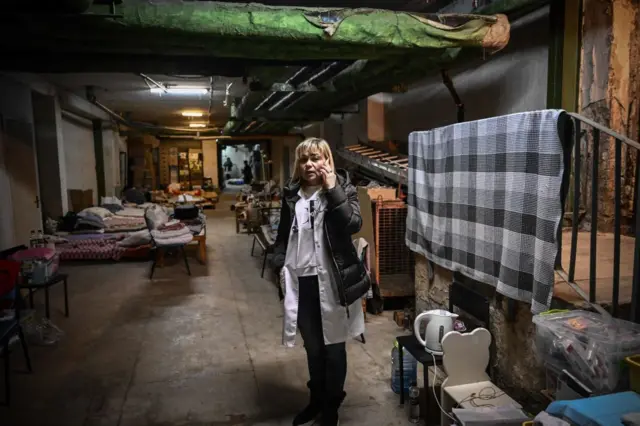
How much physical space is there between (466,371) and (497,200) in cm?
93

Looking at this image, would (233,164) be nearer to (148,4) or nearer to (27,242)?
(27,242)

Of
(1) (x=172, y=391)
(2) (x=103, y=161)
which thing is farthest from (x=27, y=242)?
(2) (x=103, y=161)

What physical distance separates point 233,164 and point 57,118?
61.3 ft

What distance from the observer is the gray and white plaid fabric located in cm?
195

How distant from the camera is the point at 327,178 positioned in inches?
84.6

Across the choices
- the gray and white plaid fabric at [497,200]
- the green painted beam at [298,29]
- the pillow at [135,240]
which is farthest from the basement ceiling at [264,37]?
the pillow at [135,240]

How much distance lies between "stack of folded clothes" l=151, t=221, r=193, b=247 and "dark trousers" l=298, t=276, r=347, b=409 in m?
3.85

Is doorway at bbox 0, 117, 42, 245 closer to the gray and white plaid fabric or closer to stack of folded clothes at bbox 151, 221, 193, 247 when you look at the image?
stack of folded clothes at bbox 151, 221, 193, 247

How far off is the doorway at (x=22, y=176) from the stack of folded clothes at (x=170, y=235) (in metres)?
1.93

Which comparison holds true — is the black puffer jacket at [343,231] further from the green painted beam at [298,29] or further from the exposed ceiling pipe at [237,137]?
the exposed ceiling pipe at [237,137]

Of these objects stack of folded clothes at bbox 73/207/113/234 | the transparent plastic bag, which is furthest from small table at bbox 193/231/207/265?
the transparent plastic bag

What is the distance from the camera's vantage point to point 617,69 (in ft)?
10.6

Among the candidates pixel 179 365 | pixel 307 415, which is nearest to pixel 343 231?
pixel 307 415

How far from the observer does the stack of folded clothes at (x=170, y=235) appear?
567cm
